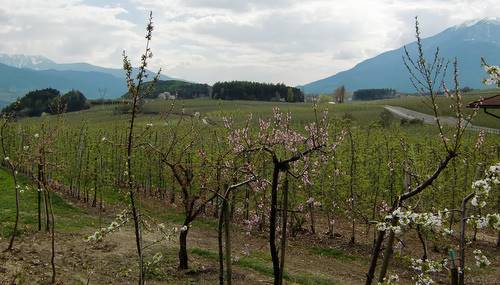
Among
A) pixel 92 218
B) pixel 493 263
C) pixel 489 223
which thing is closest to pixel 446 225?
pixel 489 223

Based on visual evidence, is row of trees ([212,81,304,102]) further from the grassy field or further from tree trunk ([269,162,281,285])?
tree trunk ([269,162,281,285])

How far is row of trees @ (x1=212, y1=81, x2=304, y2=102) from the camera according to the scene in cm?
11056

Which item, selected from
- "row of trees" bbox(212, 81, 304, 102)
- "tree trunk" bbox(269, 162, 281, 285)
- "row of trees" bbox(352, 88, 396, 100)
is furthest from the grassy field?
"row of trees" bbox(352, 88, 396, 100)

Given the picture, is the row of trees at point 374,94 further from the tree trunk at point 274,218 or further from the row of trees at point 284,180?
the tree trunk at point 274,218

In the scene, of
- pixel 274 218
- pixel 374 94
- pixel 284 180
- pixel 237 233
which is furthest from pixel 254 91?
pixel 274 218

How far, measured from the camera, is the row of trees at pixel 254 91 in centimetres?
11056

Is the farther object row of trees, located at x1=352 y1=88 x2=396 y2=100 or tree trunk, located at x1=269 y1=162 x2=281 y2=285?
row of trees, located at x1=352 y1=88 x2=396 y2=100

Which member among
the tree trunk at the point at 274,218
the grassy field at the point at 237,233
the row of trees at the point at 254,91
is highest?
the row of trees at the point at 254,91

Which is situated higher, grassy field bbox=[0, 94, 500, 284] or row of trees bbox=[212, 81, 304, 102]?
row of trees bbox=[212, 81, 304, 102]

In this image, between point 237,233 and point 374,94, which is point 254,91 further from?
point 237,233

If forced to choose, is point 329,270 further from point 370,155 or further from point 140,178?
point 140,178

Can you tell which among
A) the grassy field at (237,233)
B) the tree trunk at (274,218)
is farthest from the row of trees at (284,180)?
the grassy field at (237,233)

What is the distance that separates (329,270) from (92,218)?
31.3 feet

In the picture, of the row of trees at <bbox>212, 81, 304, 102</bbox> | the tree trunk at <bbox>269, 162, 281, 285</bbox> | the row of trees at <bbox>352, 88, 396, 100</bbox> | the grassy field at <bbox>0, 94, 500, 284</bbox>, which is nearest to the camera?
the tree trunk at <bbox>269, 162, 281, 285</bbox>
